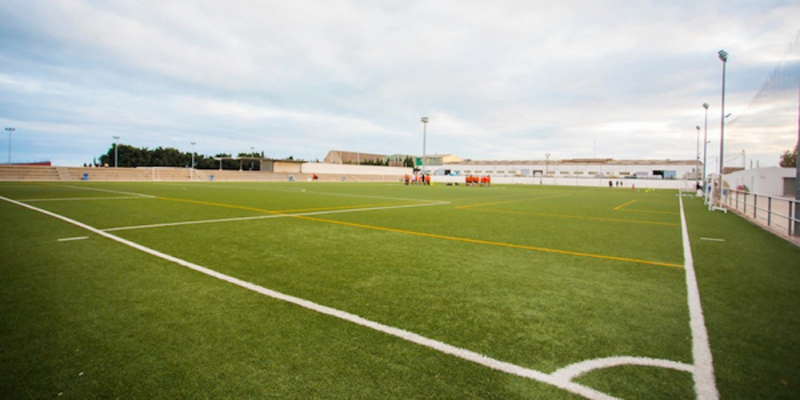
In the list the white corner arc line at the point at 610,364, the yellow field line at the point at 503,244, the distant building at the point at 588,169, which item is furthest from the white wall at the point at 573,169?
the white corner arc line at the point at 610,364

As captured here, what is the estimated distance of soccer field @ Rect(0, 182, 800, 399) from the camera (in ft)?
8.98

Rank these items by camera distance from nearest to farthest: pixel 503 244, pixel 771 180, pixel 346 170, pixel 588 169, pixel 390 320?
pixel 390 320 → pixel 503 244 → pixel 771 180 → pixel 346 170 → pixel 588 169

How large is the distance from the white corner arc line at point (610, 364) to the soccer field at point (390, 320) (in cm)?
2

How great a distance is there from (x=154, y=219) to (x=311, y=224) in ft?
15.0

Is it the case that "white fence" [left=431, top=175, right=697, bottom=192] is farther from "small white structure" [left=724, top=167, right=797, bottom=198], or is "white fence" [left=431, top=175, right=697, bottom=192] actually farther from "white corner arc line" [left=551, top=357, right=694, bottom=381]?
"white corner arc line" [left=551, top=357, right=694, bottom=381]

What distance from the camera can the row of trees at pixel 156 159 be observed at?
3809 inches

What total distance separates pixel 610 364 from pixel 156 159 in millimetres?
117870

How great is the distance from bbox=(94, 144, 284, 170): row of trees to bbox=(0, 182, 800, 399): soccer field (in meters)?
107

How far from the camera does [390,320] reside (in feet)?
12.5

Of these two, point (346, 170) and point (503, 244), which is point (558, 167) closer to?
point (346, 170)

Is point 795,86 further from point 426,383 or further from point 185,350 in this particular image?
point 185,350

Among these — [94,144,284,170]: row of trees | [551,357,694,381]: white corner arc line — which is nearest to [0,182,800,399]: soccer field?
[551,357,694,381]: white corner arc line

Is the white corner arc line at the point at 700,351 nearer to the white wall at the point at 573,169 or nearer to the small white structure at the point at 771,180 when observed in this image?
the small white structure at the point at 771,180

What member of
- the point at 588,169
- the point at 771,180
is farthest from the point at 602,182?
the point at 588,169
